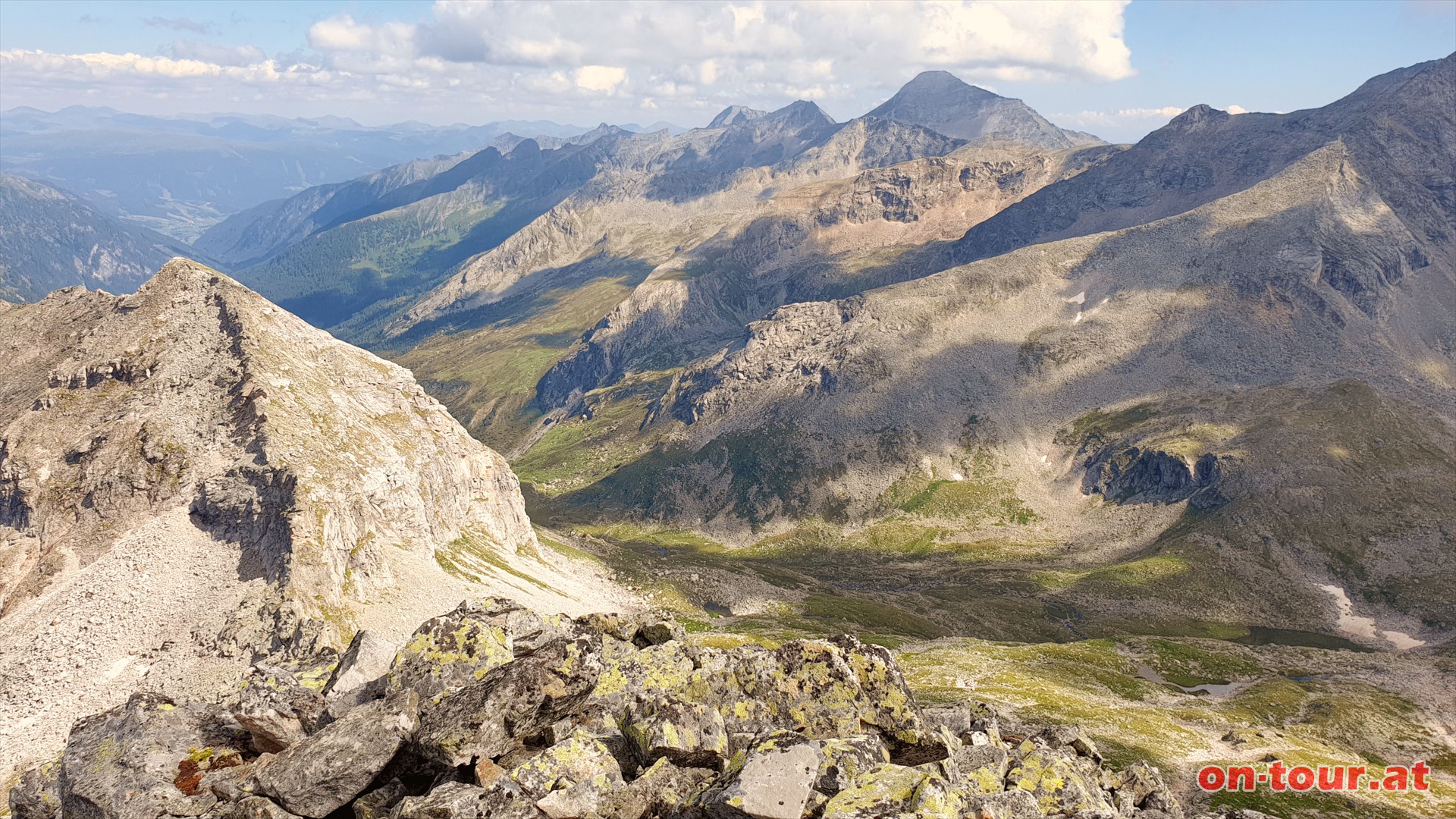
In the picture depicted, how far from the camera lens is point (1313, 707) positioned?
423ft

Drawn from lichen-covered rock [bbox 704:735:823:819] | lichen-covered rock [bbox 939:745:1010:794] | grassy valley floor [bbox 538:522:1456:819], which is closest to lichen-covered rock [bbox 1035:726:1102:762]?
lichen-covered rock [bbox 939:745:1010:794]

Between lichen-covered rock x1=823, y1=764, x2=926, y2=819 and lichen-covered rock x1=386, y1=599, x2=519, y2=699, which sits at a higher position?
lichen-covered rock x1=823, y1=764, x2=926, y2=819

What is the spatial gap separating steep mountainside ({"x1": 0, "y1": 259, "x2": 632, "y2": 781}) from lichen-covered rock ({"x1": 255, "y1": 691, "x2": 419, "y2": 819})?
6631 cm

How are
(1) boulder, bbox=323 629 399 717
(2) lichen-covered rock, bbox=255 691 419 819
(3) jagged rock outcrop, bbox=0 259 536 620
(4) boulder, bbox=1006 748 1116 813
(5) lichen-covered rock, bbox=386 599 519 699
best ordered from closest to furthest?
(2) lichen-covered rock, bbox=255 691 419 819 → (5) lichen-covered rock, bbox=386 599 519 699 → (1) boulder, bbox=323 629 399 717 → (4) boulder, bbox=1006 748 1116 813 → (3) jagged rock outcrop, bbox=0 259 536 620

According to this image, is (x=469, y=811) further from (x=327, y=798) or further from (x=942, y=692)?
(x=942, y=692)

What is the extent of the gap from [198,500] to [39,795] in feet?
247

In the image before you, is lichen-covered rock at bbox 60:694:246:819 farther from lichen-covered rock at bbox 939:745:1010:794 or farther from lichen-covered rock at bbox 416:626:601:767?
lichen-covered rock at bbox 939:745:1010:794

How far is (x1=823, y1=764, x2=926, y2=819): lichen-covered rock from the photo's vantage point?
67.8 feet

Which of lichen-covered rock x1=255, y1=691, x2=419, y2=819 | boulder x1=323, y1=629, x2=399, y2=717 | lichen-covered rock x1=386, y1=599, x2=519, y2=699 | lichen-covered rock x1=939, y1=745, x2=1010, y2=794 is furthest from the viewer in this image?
boulder x1=323, y1=629, x2=399, y2=717

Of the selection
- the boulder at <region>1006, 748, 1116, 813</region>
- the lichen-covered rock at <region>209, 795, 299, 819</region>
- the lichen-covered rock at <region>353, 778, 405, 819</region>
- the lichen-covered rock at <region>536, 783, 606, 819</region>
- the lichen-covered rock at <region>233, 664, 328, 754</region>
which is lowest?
the boulder at <region>1006, 748, 1116, 813</region>

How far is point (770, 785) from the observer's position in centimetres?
2125

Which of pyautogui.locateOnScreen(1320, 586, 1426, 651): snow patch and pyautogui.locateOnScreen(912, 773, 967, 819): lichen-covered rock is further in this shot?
pyautogui.locateOnScreen(1320, 586, 1426, 651): snow patch

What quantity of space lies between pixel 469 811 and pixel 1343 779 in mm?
110834

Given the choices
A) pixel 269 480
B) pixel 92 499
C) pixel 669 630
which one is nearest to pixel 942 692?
pixel 669 630
